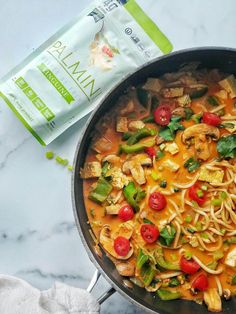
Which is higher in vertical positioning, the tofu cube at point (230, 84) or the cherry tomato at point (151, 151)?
the cherry tomato at point (151, 151)

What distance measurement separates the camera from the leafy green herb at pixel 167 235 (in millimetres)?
3162

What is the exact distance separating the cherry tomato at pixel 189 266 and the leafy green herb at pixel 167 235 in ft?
0.44

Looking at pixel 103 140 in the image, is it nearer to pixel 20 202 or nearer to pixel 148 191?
pixel 148 191

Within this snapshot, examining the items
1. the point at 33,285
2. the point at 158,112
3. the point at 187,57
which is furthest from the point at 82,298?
the point at 187,57

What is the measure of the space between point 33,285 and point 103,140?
3.41 feet

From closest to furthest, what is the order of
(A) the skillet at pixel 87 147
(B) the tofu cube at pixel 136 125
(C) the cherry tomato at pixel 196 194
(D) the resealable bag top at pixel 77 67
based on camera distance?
1. (A) the skillet at pixel 87 147
2. (C) the cherry tomato at pixel 196 194
3. (B) the tofu cube at pixel 136 125
4. (D) the resealable bag top at pixel 77 67

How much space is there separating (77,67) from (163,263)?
133 centimetres

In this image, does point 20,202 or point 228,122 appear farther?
point 20,202

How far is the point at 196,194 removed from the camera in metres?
3.19

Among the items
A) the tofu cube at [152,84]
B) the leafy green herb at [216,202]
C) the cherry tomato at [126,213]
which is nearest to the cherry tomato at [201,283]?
the leafy green herb at [216,202]

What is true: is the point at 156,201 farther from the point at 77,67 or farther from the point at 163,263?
the point at 77,67

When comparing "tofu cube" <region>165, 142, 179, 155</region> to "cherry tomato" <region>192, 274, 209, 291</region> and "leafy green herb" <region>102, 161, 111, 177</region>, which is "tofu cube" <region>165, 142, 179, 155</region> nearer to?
"leafy green herb" <region>102, 161, 111, 177</region>

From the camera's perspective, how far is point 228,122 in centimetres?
328

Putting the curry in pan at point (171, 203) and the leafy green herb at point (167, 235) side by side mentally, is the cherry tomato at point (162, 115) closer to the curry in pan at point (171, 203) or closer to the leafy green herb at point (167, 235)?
the curry in pan at point (171, 203)
